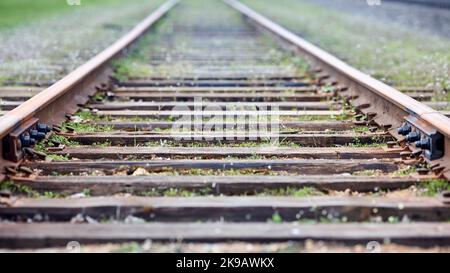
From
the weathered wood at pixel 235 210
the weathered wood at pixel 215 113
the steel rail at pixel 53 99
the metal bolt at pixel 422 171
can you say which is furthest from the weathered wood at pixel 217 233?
the weathered wood at pixel 215 113

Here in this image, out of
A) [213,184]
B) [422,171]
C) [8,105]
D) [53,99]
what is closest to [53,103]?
[53,99]

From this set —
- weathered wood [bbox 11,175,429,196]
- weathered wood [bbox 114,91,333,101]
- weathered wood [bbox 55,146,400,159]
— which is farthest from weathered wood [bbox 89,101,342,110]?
weathered wood [bbox 11,175,429,196]

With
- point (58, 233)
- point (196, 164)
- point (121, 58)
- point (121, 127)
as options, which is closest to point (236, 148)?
point (196, 164)

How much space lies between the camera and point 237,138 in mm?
4074

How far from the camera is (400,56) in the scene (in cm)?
845

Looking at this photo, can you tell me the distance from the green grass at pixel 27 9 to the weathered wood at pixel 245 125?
1000cm

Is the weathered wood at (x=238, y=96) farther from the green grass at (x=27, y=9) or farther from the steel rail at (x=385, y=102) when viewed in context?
the green grass at (x=27, y=9)

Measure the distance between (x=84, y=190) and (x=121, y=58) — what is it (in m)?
4.77

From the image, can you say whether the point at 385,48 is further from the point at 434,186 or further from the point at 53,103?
the point at 434,186

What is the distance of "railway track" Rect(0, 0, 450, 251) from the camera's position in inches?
104

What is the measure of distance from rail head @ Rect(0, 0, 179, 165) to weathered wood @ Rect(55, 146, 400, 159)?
1.11 ft

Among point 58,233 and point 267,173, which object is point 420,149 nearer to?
point 267,173

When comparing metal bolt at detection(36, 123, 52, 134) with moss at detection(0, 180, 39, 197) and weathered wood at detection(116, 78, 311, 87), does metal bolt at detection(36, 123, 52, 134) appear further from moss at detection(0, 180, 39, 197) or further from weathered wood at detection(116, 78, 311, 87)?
weathered wood at detection(116, 78, 311, 87)

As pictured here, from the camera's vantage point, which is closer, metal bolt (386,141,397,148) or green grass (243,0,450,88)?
metal bolt (386,141,397,148)
